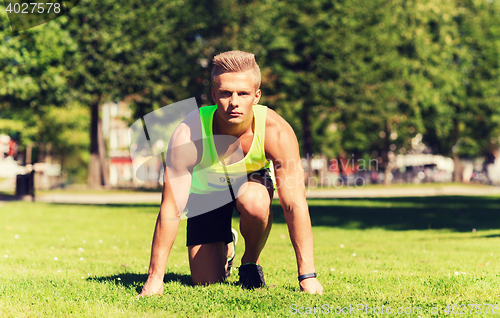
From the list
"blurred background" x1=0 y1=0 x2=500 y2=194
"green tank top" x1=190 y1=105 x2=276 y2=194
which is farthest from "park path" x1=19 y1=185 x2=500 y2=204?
"green tank top" x1=190 y1=105 x2=276 y2=194

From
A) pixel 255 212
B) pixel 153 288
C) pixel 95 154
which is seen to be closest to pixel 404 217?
pixel 255 212

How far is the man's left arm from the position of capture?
14.4 ft

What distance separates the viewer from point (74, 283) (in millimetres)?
5145

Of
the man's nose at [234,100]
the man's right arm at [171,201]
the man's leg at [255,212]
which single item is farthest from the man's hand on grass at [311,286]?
the man's nose at [234,100]

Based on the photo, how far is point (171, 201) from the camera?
438 cm

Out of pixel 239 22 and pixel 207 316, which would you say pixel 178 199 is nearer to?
pixel 207 316

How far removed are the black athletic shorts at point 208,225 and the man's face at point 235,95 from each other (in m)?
1.14

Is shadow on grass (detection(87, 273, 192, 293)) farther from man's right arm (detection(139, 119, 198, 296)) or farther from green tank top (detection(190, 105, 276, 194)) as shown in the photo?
green tank top (detection(190, 105, 276, 194))

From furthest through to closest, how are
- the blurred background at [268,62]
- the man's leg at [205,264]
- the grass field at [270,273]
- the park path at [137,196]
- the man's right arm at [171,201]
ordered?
the blurred background at [268,62] < the park path at [137,196] < the man's leg at [205,264] < the man's right arm at [171,201] < the grass field at [270,273]

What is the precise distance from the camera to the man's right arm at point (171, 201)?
435 cm

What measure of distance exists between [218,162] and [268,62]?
1069 inches

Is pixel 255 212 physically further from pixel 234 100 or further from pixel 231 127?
pixel 234 100

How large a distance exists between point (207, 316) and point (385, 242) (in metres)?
6.74

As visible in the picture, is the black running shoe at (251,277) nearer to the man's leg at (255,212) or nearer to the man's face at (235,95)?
the man's leg at (255,212)
